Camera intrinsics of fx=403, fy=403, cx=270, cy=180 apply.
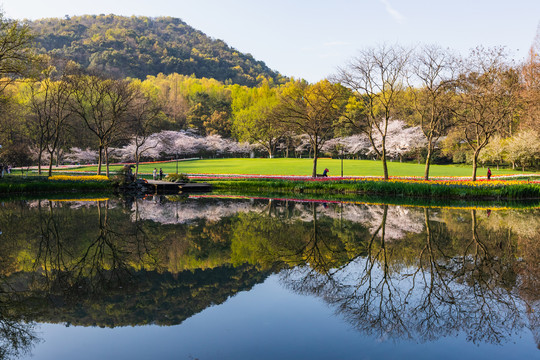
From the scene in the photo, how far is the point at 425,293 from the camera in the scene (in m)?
7.80

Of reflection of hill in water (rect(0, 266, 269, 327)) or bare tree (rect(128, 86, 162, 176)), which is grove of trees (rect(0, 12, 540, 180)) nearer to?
bare tree (rect(128, 86, 162, 176))

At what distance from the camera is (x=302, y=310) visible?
7.25m

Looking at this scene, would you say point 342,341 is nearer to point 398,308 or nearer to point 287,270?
point 398,308

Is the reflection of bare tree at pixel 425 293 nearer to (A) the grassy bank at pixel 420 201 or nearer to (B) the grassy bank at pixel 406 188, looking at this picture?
(A) the grassy bank at pixel 420 201

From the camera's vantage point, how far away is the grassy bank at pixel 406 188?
83.8 ft

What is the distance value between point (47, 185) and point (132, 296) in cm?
2599

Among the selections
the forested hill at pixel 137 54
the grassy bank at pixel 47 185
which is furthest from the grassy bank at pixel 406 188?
the forested hill at pixel 137 54

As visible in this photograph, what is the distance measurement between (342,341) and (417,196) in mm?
22922

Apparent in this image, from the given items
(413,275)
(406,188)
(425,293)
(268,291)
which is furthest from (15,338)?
(406,188)

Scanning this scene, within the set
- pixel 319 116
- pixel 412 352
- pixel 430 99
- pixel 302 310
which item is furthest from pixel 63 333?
pixel 430 99

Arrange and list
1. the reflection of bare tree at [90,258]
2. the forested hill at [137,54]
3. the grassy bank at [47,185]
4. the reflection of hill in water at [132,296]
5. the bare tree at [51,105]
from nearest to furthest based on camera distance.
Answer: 1. the reflection of hill in water at [132,296]
2. the reflection of bare tree at [90,258]
3. the grassy bank at [47,185]
4. the bare tree at [51,105]
5. the forested hill at [137,54]

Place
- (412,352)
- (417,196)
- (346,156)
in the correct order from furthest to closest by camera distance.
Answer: (346,156) < (417,196) < (412,352)

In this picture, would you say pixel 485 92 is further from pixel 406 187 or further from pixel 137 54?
pixel 137 54

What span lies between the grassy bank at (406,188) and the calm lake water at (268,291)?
433 inches
